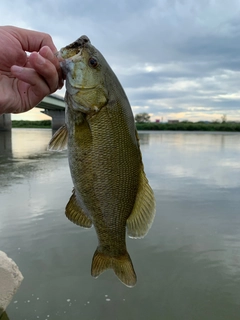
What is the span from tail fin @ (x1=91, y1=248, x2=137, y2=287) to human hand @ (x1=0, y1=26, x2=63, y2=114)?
1421 millimetres

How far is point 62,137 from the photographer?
2.33 m

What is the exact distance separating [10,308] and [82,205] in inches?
126

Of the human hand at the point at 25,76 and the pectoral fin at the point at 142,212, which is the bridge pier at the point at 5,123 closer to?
the human hand at the point at 25,76

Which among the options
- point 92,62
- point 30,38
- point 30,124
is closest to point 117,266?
point 92,62

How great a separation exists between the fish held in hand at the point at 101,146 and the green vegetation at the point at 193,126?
69414mm

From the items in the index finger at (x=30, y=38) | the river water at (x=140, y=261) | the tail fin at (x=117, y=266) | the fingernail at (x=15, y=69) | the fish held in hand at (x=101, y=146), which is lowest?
the river water at (x=140, y=261)

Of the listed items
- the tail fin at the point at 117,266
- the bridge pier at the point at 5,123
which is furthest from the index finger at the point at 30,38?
the bridge pier at the point at 5,123

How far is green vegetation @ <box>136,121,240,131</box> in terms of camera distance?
70869 mm

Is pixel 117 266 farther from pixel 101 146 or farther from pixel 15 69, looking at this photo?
pixel 15 69

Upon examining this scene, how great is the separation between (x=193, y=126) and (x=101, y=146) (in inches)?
2913

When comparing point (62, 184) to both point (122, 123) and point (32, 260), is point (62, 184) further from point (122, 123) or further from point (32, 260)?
point (122, 123)

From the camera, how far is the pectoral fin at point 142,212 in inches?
95.7

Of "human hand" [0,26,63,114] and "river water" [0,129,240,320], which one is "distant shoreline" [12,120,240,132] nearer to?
"river water" [0,129,240,320]

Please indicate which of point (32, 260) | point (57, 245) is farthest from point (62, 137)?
point (57, 245)
